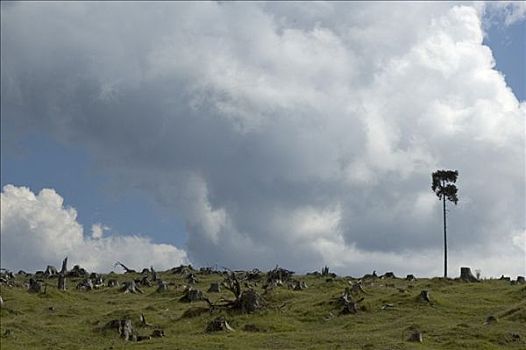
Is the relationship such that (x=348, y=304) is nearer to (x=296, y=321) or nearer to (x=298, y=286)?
→ (x=296, y=321)

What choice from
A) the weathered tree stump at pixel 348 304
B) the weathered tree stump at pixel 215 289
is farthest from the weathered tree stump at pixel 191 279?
the weathered tree stump at pixel 348 304

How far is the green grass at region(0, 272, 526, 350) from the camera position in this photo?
46.7 m

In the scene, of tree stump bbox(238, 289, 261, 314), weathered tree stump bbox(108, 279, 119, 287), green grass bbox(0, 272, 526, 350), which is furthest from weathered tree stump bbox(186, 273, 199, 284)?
tree stump bbox(238, 289, 261, 314)

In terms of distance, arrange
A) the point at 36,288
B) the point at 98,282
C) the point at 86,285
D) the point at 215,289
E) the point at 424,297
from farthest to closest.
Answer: the point at 98,282 → the point at 86,285 → the point at 215,289 → the point at 36,288 → the point at 424,297

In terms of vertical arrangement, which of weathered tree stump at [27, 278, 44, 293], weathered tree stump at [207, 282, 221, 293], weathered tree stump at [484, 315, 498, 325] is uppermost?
weathered tree stump at [207, 282, 221, 293]

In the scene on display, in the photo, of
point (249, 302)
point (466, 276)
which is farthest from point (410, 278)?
point (249, 302)

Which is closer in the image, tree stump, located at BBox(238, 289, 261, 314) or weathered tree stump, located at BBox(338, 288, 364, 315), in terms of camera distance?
weathered tree stump, located at BBox(338, 288, 364, 315)

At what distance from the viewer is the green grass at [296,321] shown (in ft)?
153

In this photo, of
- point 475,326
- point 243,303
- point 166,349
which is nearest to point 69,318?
point 243,303

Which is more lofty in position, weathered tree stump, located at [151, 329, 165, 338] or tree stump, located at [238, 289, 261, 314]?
tree stump, located at [238, 289, 261, 314]

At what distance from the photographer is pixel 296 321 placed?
5594 centimetres

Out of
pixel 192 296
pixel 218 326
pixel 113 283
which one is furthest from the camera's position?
pixel 113 283

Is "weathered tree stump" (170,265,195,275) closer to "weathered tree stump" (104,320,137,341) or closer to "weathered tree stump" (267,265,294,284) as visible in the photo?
"weathered tree stump" (267,265,294,284)

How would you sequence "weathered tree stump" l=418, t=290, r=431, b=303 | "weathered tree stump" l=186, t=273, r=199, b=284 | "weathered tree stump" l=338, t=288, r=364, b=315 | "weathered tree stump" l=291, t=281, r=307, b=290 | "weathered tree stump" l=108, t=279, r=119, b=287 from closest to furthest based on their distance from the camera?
"weathered tree stump" l=338, t=288, r=364, b=315
"weathered tree stump" l=418, t=290, r=431, b=303
"weathered tree stump" l=291, t=281, r=307, b=290
"weathered tree stump" l=108, t=279, r=119, b=287
"weathered tree stump" l=186, t=273, r=199, b=284
